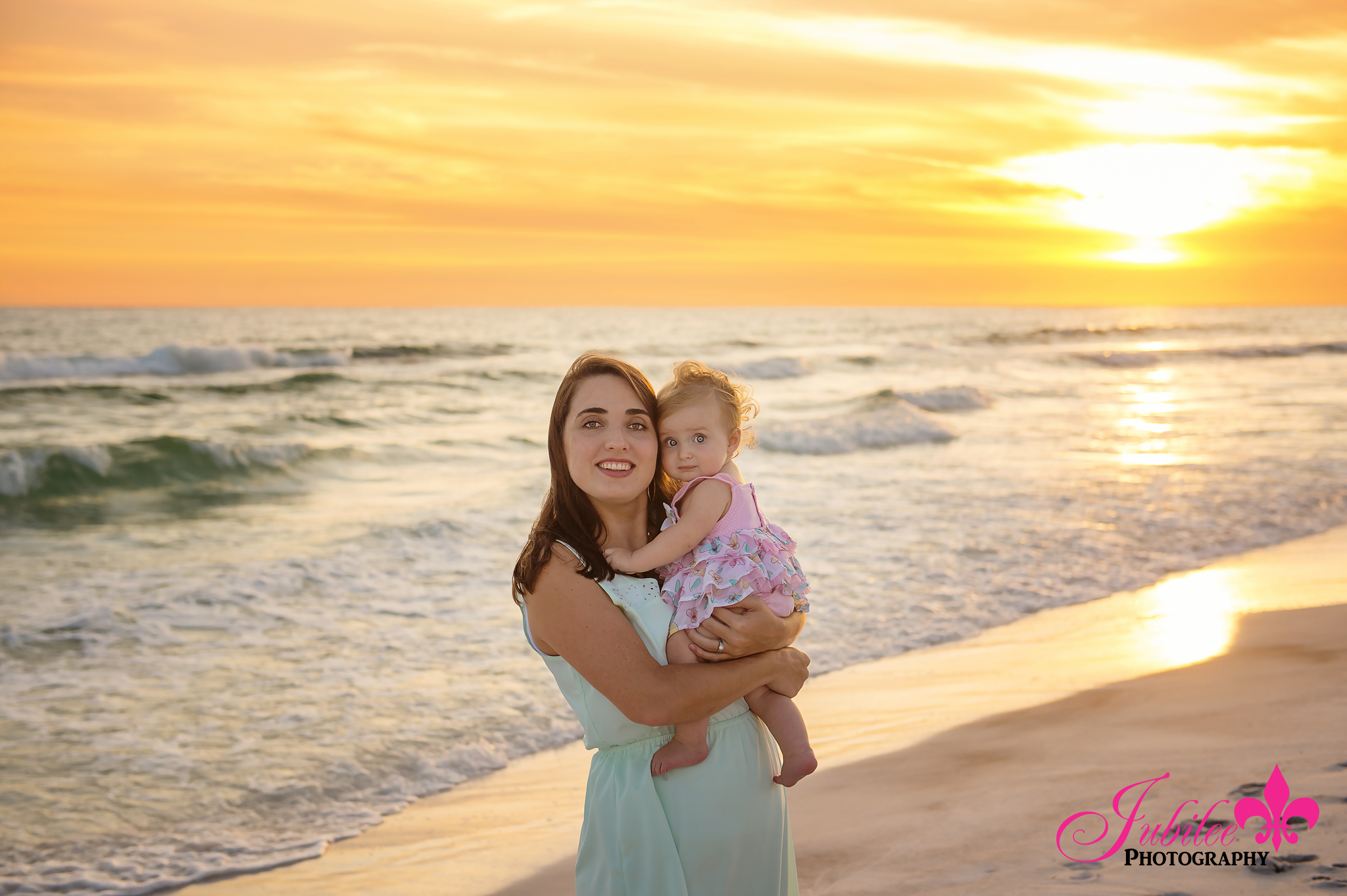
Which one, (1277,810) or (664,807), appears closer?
(664,807)

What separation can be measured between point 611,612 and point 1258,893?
2424 mm

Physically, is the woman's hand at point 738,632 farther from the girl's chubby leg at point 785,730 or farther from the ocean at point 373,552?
the ocean at point 373,552

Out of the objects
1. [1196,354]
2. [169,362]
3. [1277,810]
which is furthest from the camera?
[1196,354]

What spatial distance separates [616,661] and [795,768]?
61 cm

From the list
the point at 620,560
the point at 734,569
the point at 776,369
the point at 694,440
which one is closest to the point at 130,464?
the point at 694,440

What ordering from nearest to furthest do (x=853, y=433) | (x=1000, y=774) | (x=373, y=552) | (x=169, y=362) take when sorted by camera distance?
1. (x=1000, y=774)
2. (x=373, y=552)
3. (x=853, y=433)
4. (x=169, y=362)

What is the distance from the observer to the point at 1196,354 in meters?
48.9

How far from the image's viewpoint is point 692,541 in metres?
2.69

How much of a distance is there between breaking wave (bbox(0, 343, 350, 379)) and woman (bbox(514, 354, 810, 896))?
3305 cm

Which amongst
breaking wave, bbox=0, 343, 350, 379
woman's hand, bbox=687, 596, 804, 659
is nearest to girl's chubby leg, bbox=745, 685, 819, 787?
woman's hand, bbox=687, 596, 804, 659

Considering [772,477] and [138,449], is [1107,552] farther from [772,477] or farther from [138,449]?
[138,449]

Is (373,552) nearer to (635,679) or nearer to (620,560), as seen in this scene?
(620,560)

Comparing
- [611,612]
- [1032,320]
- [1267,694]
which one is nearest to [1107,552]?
[1267,694]

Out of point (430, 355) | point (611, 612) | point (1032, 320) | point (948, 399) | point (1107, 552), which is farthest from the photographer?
point (1032, 320)
